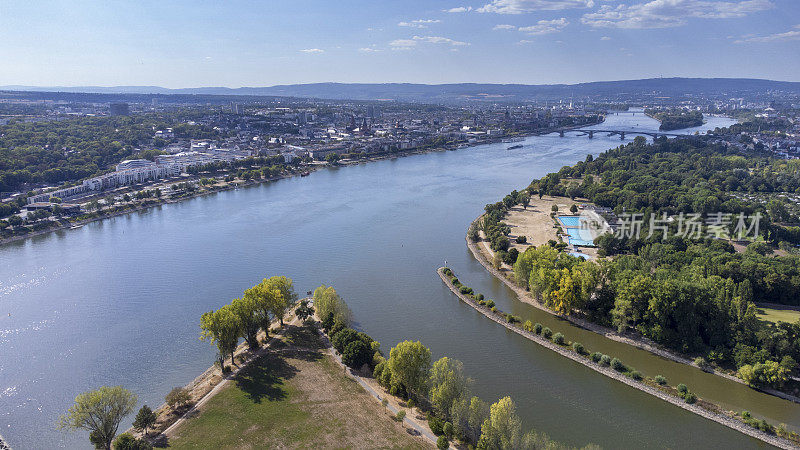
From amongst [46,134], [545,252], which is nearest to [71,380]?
[545,252]

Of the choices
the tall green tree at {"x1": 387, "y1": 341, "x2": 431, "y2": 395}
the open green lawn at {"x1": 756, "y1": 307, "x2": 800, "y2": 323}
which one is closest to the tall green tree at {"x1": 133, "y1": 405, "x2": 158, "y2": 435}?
the tall green tree at {"x1": 387, "y1": 341, "x2": 431, "y2": 395}

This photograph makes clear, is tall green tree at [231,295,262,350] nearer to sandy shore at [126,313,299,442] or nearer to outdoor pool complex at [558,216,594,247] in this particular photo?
sandy shore at [126,313,299,442]

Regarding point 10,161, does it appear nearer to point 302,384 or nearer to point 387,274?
point 387,274

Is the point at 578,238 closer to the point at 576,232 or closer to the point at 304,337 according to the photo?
the point at 576,232

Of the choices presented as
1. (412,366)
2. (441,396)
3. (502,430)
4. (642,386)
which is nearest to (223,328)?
(412,366)

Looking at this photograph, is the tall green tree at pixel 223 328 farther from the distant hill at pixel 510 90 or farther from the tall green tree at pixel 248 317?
the distant hill at pixel 510 90

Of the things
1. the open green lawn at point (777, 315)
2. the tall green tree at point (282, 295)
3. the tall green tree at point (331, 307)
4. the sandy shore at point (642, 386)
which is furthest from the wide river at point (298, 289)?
the open green lawn at point (777, 315)
